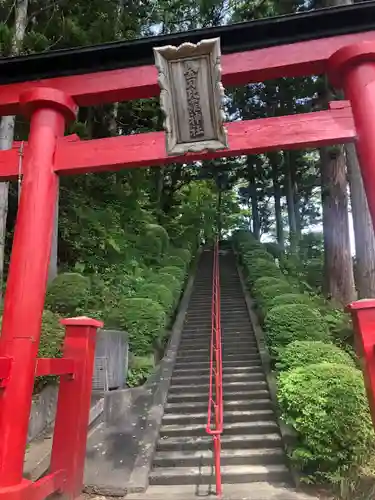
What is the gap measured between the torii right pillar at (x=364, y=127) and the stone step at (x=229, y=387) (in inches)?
156

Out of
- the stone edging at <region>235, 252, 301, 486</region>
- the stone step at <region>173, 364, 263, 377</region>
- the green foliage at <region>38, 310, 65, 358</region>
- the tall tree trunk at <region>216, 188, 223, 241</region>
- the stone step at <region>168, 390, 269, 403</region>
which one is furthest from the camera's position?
the tall tree trunk at <region>216, 188, 223, 241</region>

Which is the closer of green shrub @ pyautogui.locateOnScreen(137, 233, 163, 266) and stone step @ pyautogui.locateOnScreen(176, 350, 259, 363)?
stone step @ pyautogui.locateOnScreen(176, 350, 259, 363)

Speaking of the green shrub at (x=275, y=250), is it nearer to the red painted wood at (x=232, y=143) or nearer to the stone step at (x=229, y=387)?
the stone step at (x=229, y=387)

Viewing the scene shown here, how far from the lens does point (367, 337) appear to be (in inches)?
150

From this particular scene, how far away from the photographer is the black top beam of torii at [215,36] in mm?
4105

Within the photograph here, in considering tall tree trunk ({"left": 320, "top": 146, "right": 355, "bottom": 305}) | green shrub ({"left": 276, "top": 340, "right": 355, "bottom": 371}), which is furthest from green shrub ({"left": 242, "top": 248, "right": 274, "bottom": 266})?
green shrub ({"left": 276, "top": 340, "right": 355, "bottom": 371})

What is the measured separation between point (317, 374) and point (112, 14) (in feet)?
35.9

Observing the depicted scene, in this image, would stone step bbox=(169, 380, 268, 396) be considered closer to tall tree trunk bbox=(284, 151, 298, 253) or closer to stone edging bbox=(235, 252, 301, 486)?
stone edging bbox=(235, 252, 301, 486)

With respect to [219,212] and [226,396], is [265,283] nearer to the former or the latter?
[226,396]

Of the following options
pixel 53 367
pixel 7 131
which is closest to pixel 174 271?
pixel 7 131

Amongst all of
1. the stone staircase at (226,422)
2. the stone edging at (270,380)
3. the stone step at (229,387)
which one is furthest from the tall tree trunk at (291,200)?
the stone step at (229,387)

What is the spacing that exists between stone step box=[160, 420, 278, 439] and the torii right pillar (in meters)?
2.95

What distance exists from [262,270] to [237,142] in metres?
9.62

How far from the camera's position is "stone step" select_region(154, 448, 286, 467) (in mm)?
5812
